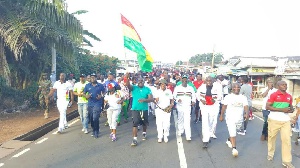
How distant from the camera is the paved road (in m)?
5.95

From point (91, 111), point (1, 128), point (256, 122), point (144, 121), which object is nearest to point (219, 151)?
point (144, 121)

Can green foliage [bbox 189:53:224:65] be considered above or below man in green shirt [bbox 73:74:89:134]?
above

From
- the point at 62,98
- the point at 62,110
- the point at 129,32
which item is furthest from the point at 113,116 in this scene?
the point at 129,32

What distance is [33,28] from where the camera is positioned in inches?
455

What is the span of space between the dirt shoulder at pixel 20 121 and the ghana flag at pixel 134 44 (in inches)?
156

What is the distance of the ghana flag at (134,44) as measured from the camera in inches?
430

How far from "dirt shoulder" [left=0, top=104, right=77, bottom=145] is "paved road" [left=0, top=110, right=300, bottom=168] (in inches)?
46.0

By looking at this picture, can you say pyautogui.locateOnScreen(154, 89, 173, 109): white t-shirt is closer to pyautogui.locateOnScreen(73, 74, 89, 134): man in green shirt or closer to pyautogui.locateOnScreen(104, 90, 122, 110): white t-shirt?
pyautogui.locateOnScreen(104, 90, 122, 110): white t-shirt

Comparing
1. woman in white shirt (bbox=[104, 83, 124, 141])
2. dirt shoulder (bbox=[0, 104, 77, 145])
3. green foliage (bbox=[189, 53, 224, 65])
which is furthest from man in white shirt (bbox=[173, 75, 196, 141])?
green foliage (bbox=[189, 53, 224, 65])

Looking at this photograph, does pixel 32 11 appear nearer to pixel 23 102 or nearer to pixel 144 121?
pixel 23 102

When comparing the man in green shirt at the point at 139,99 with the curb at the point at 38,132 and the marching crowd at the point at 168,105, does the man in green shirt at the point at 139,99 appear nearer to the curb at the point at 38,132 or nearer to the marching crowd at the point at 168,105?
the marching crowd at the point at 168,105

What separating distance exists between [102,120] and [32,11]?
5.35m

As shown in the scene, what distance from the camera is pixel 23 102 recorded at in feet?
42.4

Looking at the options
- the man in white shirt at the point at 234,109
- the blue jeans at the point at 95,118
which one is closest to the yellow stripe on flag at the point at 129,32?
the blue jeans at the point at 95,118
